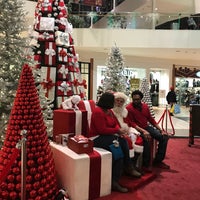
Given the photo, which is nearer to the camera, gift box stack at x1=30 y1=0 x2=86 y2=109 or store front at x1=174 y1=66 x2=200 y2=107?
gift box stack at x1=30 y1=0 x2=86 y2=109

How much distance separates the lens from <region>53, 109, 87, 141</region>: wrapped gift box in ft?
11.9

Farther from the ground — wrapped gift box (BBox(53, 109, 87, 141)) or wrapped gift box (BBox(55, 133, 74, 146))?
wrapped gift box (BBox(53, 109, 87, 141))

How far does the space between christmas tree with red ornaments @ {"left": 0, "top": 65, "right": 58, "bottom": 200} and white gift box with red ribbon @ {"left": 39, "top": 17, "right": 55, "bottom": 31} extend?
7.60 ft

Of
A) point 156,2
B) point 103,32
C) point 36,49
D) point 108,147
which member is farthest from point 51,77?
point 156,2

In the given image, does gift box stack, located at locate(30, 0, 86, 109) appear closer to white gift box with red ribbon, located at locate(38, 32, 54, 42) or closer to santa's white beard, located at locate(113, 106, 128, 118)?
white gift box with red ribbon, located at locate(38, 32, 54, 42)

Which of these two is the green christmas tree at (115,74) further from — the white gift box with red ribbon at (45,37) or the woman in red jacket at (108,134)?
the woman in red jacket at (108,134)

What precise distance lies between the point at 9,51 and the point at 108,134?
1612 millimetres

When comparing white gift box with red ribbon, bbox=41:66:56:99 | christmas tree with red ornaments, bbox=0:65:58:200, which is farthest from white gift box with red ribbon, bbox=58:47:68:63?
christmas tree with red ornaments, bbox=0:65:58:200

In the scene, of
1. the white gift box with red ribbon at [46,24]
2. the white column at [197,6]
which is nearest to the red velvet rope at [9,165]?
the white gift box with red ribbon at [46,24]

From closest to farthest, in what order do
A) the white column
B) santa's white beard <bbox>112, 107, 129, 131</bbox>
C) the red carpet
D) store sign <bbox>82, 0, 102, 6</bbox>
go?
the red carpet
santa's white beard <bbox>112, 107, 129, 131</bbox>
store sign <bbox>82, 0, 102, 6</bbox>
the white column

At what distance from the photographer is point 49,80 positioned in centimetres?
488

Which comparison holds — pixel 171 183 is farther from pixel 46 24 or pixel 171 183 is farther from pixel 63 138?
pixel 46 24

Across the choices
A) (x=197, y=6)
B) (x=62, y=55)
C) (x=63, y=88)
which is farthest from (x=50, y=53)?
(x=197, y=6)

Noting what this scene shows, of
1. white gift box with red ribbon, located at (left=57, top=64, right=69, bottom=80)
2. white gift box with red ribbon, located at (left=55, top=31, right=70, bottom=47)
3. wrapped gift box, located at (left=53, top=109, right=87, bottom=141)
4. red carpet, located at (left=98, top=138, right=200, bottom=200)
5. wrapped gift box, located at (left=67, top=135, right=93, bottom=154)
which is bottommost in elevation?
red carpet, located at (left=98, top=138, right=200, bottom=200)
